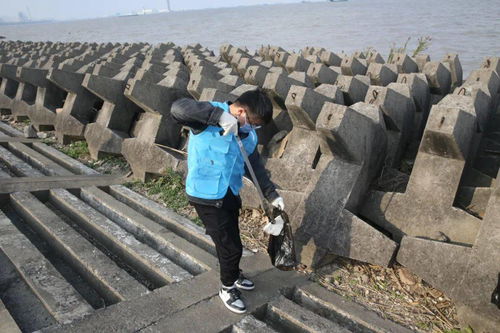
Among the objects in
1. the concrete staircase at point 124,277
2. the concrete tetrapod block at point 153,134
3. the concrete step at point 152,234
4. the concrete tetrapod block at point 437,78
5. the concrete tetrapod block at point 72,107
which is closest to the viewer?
the concrete staircase at point 124,277

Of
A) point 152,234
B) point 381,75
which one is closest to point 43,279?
point 152,234

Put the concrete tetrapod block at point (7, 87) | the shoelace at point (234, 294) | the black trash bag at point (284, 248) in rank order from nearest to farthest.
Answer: the shoelace at point (234, 294) < the black trash bag at point (284, 248) < the concrete tetrapod block at point (7, 87)

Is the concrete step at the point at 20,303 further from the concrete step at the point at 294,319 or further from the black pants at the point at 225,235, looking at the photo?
the concrete step at the point at 294,319

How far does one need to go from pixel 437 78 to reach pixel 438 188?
377 centimetres

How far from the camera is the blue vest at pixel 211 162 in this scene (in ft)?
10.2

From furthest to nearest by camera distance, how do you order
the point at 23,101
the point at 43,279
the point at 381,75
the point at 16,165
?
the point at 23,101
the point at 381,75
the point at 16,165
the point at 43,279

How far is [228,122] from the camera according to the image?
9.39ft

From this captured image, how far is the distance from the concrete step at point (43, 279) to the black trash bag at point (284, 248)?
4.96 feet

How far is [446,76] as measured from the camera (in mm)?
7027

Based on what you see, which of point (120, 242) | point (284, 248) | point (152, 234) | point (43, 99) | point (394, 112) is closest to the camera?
point (284, 248)

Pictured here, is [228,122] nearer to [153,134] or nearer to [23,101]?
[153,134]

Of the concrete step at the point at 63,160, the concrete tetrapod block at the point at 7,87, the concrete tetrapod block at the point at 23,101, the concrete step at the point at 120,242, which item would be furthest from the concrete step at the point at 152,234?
the concrete tetrapod block at the point at 7,87

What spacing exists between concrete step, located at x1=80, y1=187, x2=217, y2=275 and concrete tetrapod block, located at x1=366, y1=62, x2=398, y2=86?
4.36 m

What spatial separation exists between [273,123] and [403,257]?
261cm
